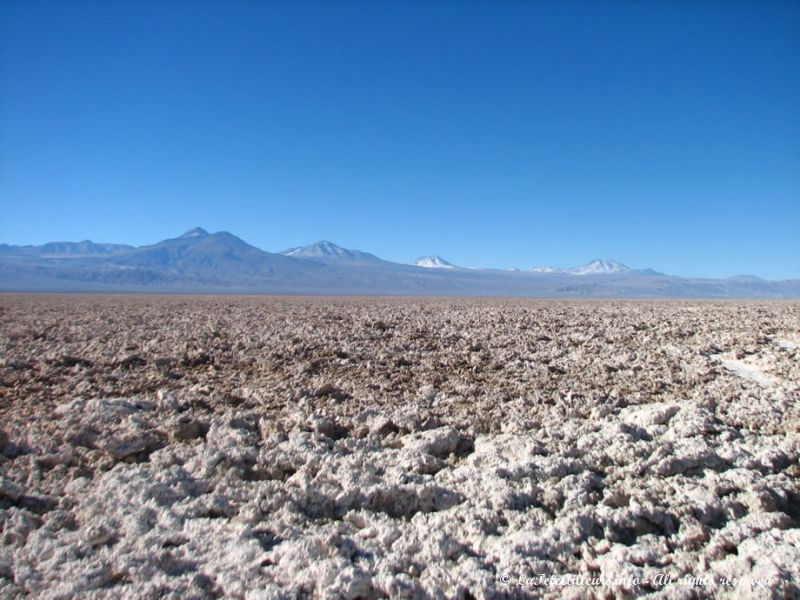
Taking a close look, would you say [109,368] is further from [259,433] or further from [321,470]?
[321,470]

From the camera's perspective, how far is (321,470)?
3693 millimetres

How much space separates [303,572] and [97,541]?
1.17 meters

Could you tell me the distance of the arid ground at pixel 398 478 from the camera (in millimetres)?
2584

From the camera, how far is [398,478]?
353 centimetres

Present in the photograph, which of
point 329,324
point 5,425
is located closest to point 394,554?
point 5,425

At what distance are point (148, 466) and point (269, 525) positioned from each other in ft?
4.15

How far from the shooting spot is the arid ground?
102 inches

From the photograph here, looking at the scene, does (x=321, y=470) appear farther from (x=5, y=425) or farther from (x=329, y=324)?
(x=329, y=324)

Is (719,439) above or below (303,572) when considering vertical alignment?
above

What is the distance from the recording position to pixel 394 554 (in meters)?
2.75

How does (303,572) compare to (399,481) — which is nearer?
(303,572)

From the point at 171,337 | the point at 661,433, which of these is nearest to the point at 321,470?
the point at 661,433

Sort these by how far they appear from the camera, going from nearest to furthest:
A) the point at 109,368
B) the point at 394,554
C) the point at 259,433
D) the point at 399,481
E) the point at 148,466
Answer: the point at 394,554, the point at 399,481, the point at 148,466, the point at 259,433, the point at 109,368

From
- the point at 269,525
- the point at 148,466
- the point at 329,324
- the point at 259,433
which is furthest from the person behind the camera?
the point at 329,324
